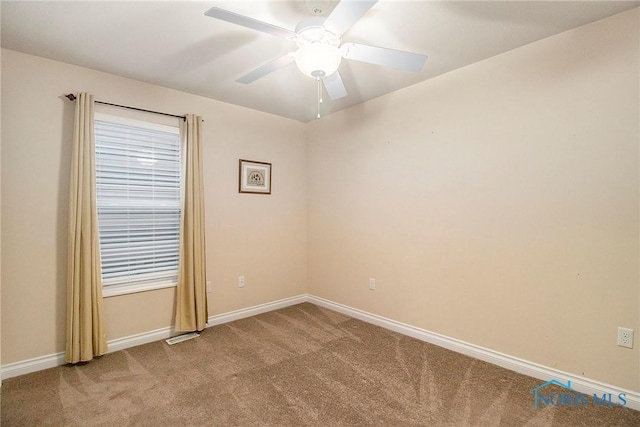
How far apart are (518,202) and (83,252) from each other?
3.50m

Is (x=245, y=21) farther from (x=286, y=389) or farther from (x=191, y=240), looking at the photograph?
(x=286, y=389)

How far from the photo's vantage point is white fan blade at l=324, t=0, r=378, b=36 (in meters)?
1.37

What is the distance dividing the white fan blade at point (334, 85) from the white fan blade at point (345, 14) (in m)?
0.44

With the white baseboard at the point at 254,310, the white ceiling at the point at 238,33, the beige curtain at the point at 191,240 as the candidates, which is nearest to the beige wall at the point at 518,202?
the white ceiling at the point at 238,33

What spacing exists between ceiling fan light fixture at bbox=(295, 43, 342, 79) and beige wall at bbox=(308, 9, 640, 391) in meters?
1.51

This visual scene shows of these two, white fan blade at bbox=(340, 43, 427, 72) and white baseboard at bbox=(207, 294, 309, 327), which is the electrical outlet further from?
white baseboard at bbox=(207, 294, 309, 327)

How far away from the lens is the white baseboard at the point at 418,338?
6.89 ft

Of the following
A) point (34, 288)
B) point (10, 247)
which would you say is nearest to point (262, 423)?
point (34, 288)

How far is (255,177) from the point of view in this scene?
148 inches

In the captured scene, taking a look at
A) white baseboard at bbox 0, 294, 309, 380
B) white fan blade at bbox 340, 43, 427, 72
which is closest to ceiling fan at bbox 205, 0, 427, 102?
white fan blade at bbox 340, 43, 427, 72

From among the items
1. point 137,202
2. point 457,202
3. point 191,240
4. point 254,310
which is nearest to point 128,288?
point 191,240

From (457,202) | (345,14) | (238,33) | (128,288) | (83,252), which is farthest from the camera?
(128,288)

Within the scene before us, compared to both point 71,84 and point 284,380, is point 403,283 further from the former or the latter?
point 71,84

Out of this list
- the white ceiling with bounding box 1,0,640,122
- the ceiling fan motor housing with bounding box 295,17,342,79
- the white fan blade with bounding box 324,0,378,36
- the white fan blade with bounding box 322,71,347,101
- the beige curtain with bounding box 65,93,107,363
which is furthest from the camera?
the beige curtain with bounding box 65,93,107,363
